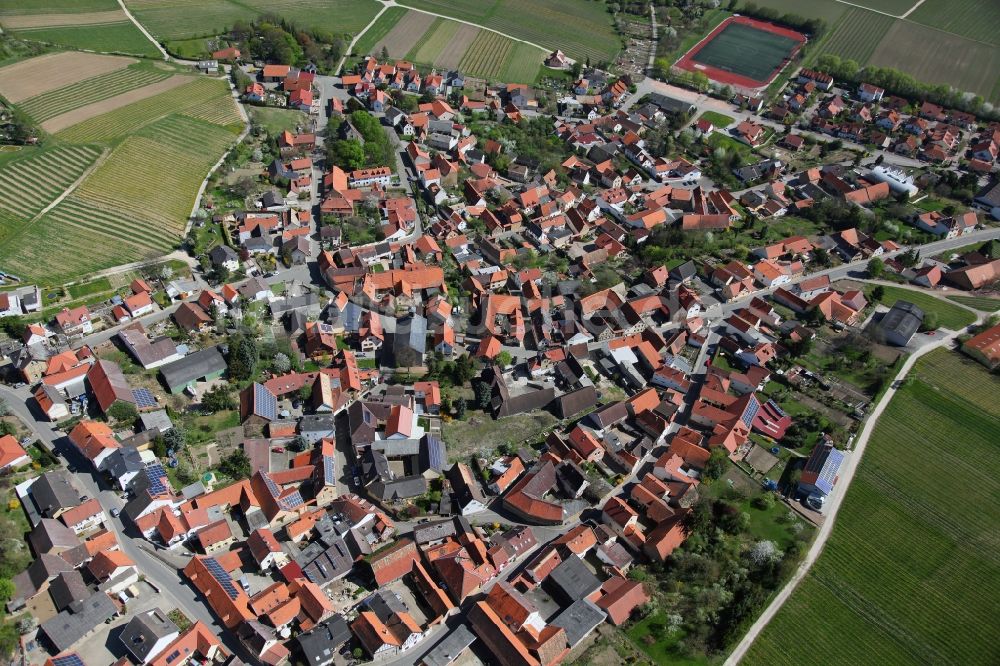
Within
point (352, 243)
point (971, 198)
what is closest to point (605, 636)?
point (352, 243)

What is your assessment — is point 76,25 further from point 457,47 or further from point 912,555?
point 912,555

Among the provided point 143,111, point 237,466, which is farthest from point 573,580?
point 143,111

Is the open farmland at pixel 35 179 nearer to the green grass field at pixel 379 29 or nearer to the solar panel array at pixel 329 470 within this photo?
the solar panel array at pixel 329 470

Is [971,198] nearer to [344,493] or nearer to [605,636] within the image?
[605,636]

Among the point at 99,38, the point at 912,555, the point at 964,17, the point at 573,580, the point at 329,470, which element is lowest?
the point at 329,470

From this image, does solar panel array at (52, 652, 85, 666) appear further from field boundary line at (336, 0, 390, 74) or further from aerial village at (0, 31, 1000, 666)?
field boundary line at (336, 0, 390, 74)

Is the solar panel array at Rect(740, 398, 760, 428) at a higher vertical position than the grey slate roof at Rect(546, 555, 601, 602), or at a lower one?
higher

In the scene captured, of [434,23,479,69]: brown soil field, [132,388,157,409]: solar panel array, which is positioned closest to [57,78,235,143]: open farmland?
[434,23,479,69]: brown soil field

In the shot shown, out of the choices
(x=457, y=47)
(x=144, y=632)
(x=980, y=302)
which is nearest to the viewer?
(x=144, y=632)
